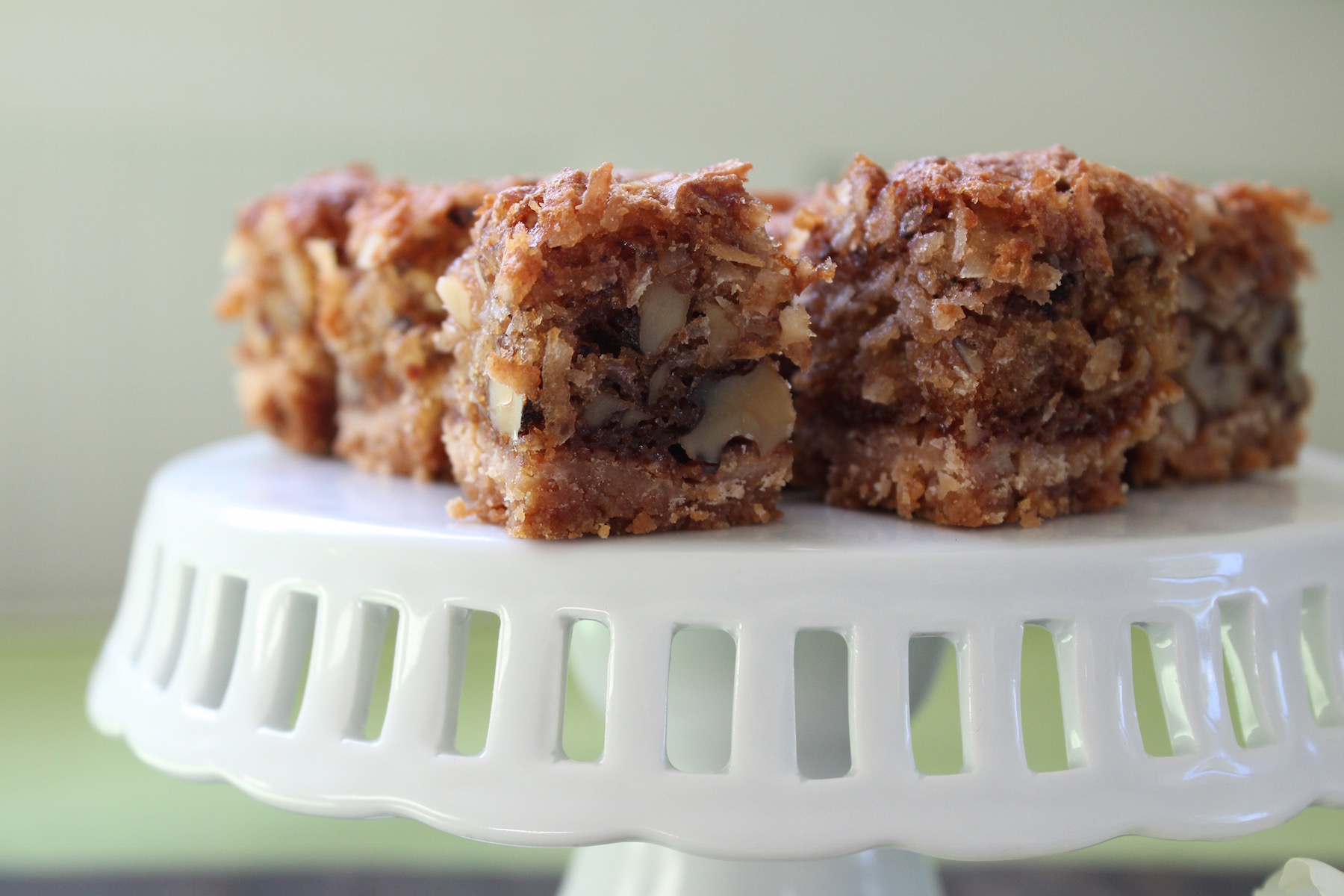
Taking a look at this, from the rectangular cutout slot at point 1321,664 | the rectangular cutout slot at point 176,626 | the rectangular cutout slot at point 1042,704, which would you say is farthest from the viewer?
the rectangular cutout slot at point 1042,704

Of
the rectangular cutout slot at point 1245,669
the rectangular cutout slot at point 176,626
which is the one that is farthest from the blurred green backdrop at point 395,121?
the rectangular cutout slot at point 176,626

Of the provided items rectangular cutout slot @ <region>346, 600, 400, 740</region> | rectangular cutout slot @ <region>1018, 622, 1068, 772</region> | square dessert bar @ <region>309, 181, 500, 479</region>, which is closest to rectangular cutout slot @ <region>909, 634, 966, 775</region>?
rectangular cutout slot @ <region>1018, 622, 1068, 772</region>

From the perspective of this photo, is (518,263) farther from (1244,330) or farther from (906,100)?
(906,100)

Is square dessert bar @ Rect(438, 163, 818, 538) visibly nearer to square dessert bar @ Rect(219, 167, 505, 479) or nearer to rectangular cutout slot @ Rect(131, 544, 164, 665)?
square dessert bar @ Rect(219, 167, 505, 479)

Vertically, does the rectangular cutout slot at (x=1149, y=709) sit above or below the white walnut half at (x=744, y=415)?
below

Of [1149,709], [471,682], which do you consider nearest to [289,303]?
[471,682]

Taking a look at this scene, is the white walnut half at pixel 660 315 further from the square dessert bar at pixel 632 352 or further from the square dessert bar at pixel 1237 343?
the square dessert bar at pixel 1237 343

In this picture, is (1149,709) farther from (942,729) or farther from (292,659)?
(292,659)
